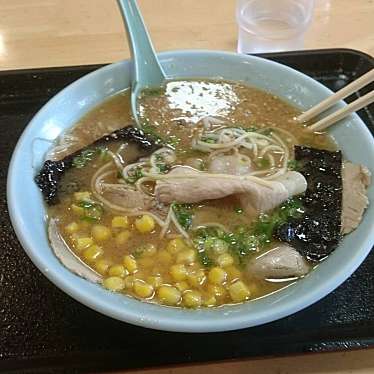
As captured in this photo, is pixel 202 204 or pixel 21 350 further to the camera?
pixel 202 204

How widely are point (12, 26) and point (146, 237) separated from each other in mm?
1604

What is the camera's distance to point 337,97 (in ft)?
6.24

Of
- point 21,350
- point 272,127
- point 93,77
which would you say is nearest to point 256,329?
point 21,350

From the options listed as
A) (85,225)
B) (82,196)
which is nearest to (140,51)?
(82,196)

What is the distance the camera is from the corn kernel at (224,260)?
61.7 inches

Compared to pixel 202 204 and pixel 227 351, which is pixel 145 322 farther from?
pixel 202 204

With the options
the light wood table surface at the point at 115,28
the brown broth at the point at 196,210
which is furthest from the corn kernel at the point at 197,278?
the light wood table surface at the point at 115,28

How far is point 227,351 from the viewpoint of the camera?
1.44m

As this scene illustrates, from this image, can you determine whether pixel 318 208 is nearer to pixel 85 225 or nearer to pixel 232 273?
pixel 232 273

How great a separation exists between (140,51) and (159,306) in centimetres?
106

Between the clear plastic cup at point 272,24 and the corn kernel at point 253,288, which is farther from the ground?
the clear plastic cup at point 272,24

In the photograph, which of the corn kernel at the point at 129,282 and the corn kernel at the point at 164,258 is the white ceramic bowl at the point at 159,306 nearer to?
the corn kernel at the point at 129,282

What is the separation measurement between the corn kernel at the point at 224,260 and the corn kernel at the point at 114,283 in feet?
0.91

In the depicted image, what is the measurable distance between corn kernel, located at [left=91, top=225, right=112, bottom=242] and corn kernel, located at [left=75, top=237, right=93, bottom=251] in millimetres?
22
